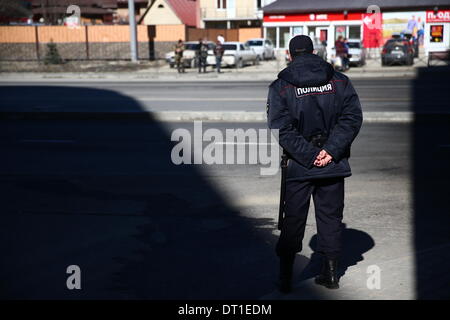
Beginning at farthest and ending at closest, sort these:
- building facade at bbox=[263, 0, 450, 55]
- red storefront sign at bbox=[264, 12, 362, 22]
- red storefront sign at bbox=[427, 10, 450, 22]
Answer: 1. red storefront sign at bbox=[264, 12, 362, 22]
2. building facade at bbox=[263, 0, 450, 55]
3. red storefront sign at bbox=[427, 10, 450, 22]

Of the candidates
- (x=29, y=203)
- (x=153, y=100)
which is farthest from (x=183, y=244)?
(x=153, y=100)

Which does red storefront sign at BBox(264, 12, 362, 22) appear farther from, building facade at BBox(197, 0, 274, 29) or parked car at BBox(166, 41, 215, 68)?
parked car at BBox(166, 41, 215, 68)

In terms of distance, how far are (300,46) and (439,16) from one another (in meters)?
46.1

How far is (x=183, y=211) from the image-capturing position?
254 inches

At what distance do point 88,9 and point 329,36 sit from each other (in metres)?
49.9

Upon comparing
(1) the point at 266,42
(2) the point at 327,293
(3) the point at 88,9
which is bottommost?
(2) the point at 327,293

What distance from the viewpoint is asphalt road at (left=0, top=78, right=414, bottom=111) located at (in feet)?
51.2

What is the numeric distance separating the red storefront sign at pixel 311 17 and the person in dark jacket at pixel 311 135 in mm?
46215

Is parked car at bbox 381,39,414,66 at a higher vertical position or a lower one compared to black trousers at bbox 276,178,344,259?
higher

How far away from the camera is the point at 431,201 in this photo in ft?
22.0

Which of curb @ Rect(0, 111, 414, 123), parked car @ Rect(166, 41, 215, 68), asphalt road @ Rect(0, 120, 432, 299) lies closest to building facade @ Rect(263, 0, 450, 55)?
parked car @ Rect(166, 41, 215, 68)

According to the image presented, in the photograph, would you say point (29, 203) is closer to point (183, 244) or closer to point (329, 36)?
→ point (183, 244)

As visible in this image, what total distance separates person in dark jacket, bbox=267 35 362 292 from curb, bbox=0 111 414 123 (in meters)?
8.89

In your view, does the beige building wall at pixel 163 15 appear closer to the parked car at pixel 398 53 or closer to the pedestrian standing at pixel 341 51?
the parked car at pixel 398 53
